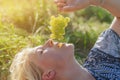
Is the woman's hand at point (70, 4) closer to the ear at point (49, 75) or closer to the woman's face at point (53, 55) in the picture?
the woman's face at point (53, 55)

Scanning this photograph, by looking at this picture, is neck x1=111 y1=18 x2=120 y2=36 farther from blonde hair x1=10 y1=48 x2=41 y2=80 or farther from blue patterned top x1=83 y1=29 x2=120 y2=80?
blonde hair x1=10 y1=48 x2=41 y2=80

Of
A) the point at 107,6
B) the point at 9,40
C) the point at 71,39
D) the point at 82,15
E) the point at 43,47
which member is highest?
the point at 107,6

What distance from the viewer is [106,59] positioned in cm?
313

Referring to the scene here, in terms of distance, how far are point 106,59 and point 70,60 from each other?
313 millimetres

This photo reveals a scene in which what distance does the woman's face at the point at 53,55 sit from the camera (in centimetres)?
290

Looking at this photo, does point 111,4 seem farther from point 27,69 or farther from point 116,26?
point 27,69

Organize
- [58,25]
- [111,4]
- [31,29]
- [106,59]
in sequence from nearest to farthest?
[58,25] < [111,4] < [106,59] < [31,29]

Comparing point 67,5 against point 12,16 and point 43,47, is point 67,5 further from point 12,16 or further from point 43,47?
point 12,16

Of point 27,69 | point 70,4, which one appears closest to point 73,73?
point 27,69

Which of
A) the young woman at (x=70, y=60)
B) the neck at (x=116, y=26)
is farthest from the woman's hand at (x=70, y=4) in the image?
the neck at (x=116, y=26)

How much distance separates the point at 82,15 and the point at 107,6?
2.98 meters

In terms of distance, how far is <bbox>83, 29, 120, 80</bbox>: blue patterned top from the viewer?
3066 millimetres

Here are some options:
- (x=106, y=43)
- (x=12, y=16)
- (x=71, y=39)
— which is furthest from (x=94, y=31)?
(x=106, y=43)

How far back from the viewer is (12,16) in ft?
15.4
